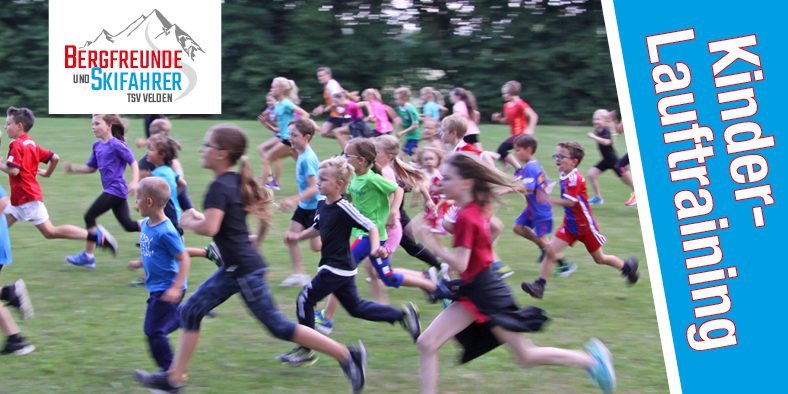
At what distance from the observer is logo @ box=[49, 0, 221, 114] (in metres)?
21.9

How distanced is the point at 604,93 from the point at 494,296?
23987mm

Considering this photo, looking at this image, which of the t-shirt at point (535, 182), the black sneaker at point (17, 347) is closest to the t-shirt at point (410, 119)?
the t-shirt at point (535, 182)

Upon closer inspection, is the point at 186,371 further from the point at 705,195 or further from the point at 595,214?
the point at 595,214

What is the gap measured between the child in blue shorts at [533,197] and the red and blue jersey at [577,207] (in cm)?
Result: 33

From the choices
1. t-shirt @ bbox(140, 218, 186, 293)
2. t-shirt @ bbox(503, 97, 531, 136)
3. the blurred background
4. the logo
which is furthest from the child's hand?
the blurred background

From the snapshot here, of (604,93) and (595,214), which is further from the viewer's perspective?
(604,93)

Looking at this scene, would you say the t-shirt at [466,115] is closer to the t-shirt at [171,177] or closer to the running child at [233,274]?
the t-shirt at [171,177]

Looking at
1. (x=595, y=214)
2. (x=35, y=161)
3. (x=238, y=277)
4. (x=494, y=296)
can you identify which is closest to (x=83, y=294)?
(x=35, y=161)

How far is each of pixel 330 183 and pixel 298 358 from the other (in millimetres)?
1183

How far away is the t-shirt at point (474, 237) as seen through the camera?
5.58m

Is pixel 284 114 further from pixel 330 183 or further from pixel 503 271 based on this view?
pixel 330 183

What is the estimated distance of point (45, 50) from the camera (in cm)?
2873

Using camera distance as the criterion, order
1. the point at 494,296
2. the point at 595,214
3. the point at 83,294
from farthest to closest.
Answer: the point at 595,214 → the point at 83,294 → the point at 494,296

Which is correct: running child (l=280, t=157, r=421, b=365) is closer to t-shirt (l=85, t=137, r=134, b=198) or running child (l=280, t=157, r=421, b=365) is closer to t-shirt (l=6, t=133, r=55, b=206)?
Answer: t-shirt (l=85, t=137, r=134, b=198)
